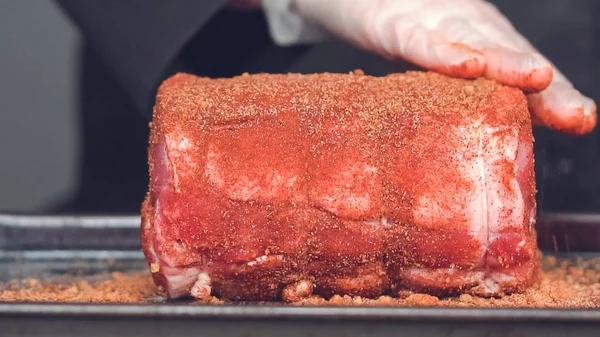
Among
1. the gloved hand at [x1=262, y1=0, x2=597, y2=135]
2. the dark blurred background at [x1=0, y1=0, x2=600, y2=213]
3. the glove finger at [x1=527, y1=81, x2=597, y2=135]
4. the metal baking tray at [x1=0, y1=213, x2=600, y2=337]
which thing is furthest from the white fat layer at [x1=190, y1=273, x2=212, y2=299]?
the dark blurred background at [x1=0, y1=0, x2=600, y2=213]

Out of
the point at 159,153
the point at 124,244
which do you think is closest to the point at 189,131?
the point at 159,153

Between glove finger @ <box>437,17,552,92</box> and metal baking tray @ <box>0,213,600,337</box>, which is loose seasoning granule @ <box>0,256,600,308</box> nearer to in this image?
metal baking tray @ <box>0,213,600,337</box>

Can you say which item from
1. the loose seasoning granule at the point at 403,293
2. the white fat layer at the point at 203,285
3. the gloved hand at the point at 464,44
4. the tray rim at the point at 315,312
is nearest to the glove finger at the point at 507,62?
the gloved hand at the point at 464,44

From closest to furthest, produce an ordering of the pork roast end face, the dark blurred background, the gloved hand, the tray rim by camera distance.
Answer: the tray rim, the pork roast end face, the gloved hand, the dark blurred background

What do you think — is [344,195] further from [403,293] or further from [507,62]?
[507,62]

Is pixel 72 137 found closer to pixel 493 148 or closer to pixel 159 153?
pixel 159 153

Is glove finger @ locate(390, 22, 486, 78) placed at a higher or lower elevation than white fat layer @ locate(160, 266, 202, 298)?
higher
